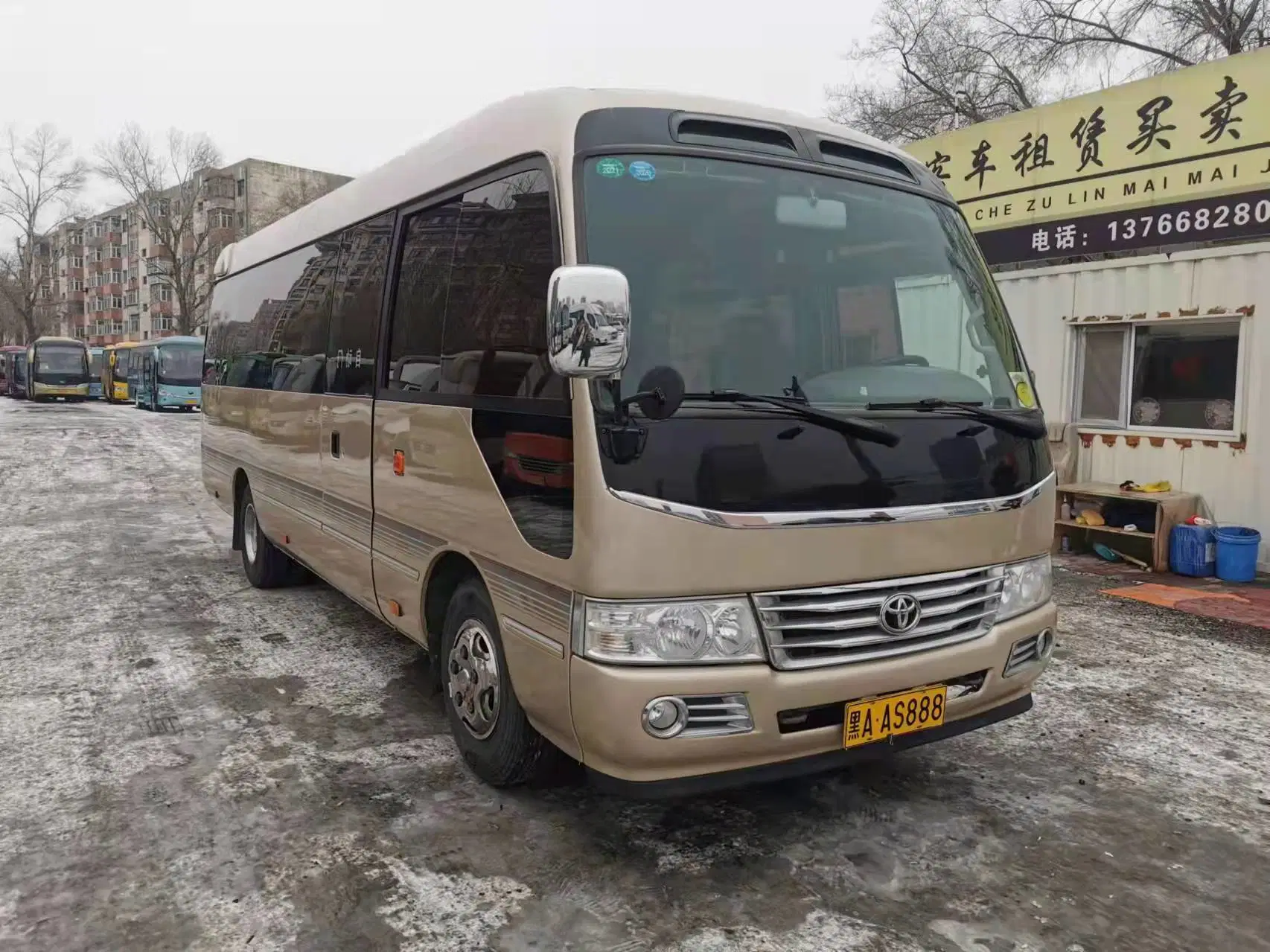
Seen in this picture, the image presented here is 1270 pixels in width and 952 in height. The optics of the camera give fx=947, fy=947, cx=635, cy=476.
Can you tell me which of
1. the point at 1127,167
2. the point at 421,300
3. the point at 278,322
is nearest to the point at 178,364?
the point at 278,322

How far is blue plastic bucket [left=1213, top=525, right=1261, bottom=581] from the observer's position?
7891 mm

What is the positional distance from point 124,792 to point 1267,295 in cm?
888

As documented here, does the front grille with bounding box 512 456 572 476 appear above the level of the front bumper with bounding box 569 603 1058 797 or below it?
above

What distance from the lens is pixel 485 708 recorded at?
3.78 metres

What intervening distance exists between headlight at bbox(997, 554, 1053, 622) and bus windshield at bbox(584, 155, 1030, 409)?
638 millimetres

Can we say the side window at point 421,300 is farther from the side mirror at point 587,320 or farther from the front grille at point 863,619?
the front grille at point 863,619

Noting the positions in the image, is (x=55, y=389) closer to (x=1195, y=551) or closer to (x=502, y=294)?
(x=1195, y=551)

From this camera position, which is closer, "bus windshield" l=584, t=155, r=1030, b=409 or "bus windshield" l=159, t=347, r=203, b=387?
"bus windshield" l=584, t=155, r=1030, b=409

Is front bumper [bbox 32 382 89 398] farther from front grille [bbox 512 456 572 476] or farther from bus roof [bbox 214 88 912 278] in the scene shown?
front grille [bbox 512 456 572 476]

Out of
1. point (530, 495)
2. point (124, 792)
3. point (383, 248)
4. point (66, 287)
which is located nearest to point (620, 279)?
point (530, 495)

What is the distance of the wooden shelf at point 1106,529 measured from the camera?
857 centimetres

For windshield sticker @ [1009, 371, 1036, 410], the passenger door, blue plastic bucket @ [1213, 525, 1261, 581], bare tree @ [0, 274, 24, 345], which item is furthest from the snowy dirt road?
bare tree @ [0, 274, 24, 345]

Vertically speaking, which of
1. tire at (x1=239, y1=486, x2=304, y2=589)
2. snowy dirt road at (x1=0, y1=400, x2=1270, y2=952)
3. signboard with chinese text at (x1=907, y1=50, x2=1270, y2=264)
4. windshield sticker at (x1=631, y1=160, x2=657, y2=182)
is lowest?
snowy dirt road at (x1=0, y1=400, x2=1270, y2=952)

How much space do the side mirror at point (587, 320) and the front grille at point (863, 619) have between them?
91cm
